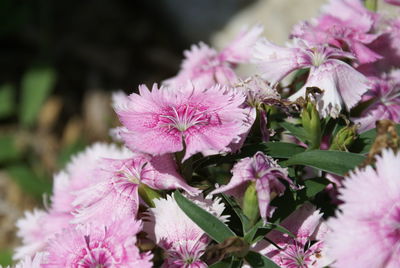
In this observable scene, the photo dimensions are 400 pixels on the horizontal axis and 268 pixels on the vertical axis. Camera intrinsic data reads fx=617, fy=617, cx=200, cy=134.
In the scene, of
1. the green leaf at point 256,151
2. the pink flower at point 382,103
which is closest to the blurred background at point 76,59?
the pink flower at point 382,103

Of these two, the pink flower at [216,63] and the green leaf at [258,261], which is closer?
the green leaf at [258,261]

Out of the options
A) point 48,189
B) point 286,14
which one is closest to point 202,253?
point 48,189

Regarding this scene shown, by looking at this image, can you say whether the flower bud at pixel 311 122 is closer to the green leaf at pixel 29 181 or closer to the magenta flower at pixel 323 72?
the magenta flower at pixel 323 72

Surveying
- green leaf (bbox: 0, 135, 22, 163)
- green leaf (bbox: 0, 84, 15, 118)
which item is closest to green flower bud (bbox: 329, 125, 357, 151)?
green leaf (bbox: 0, 135, 22, 163)

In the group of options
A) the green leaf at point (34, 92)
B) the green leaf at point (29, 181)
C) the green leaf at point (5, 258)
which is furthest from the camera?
the green leaf at point (34, 92)

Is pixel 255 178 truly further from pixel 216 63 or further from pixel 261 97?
pixel 216 63

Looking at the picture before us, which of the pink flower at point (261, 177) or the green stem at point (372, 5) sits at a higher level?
the green stem at point (372, 5)

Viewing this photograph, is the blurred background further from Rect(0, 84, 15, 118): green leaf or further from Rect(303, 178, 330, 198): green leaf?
Rect(303, 178, 330, 198): green leaf
